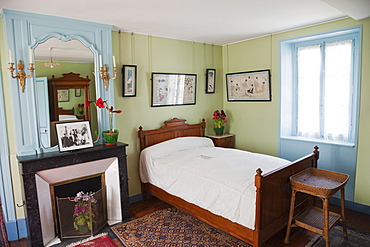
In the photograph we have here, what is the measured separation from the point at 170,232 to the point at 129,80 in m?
1.97

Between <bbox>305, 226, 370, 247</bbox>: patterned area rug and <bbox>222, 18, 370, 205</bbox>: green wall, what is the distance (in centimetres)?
61

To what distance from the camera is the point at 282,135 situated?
4.00m

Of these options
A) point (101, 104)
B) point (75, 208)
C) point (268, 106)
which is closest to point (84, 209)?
point (75, 208)

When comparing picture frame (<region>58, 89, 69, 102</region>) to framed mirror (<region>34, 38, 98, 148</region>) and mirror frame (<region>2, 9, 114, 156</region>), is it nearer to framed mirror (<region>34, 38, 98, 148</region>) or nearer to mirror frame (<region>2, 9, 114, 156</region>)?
framed mirror (<region>34, 38, 98, 148</region>)

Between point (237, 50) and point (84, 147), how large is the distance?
2.92 m

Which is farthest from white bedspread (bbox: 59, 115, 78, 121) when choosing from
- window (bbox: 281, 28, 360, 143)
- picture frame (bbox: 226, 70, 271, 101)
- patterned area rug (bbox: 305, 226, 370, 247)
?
window (bbox: 281, 28, 360, 143)

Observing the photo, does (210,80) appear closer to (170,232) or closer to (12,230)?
(170,232)

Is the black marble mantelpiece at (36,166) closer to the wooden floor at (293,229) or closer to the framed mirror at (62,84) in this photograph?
the framed mirror at (62,84)

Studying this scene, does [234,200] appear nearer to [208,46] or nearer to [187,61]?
[187,61]

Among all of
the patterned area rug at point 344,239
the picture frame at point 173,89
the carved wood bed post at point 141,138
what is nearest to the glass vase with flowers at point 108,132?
the carved wood bed post at point 141,138

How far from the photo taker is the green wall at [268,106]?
312 cm

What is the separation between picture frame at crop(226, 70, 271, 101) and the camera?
4.07 metres

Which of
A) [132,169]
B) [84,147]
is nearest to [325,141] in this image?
[132,169]

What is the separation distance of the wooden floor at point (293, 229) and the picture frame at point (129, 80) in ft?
5.01
